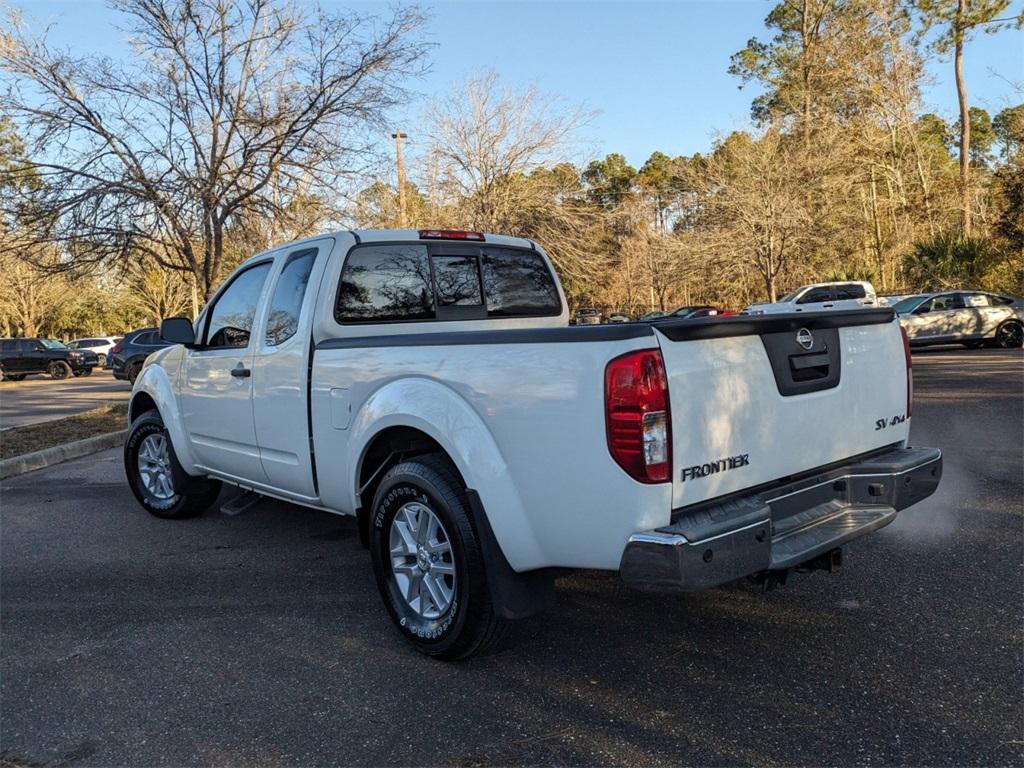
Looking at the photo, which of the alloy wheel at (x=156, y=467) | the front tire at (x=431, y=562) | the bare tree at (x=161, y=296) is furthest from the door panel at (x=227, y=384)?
the bare tree at (x=161, y=296)

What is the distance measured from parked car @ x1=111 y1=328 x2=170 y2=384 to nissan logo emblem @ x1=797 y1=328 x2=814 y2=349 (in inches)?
833

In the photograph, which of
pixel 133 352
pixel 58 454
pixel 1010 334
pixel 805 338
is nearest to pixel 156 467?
pixel 58 454

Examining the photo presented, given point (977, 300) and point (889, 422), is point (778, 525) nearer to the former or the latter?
point (889, 422)

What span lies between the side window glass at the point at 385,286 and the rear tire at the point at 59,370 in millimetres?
30655

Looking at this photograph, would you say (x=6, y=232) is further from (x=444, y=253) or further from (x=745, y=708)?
(x=745, y=708)

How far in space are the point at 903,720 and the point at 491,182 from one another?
24858 millimetres

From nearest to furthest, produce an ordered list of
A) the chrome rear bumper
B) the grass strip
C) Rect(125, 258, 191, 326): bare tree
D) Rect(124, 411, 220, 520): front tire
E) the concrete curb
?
the chrome rear bumper, Rect(124, 411, 220, 520): front tire, the concrete curb, the grass strip, Rect(125, 258, 191, 326): bare tree

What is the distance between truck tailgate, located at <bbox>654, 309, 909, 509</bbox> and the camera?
280cm

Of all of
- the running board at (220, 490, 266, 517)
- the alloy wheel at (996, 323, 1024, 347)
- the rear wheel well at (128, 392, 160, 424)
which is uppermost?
the rear wheel well at (128, 392, 160, 424)

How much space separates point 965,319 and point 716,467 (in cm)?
A: 2044

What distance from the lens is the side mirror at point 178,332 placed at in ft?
17.3

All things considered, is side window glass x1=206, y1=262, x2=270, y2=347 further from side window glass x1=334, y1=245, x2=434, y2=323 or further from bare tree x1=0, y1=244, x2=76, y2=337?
bare tree x1=0, y1=244, x2=76, y2=337

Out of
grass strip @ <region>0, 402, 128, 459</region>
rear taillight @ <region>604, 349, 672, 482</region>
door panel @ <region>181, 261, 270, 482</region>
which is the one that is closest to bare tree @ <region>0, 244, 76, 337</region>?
grass strip @ <region>0, 402, 128, 459</region>

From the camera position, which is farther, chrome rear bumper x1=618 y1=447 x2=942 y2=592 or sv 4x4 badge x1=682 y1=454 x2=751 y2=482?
sv 4x4 badge x1=682 y1=454 x2=751 y2=482
